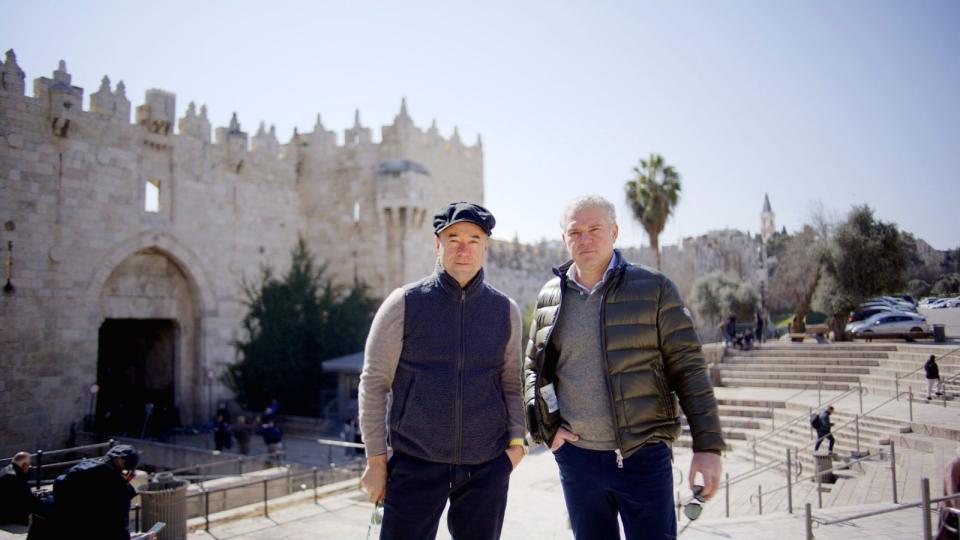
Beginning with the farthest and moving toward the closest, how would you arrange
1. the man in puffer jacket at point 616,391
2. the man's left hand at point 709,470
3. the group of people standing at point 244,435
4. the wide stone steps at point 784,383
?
the wide stone steps at point 784,383 → the group of people standing at point 244,435 → the man in puffer jacket at point 616,391 → the man's left hand at point 709,470

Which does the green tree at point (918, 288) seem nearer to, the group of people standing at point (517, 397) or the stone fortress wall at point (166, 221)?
the stone fortress wall at point (166, 221)

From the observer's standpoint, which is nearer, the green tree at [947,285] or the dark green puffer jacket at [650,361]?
the dark green puffer jacket at [650,361]

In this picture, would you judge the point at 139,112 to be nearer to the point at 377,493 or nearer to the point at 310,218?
the point at 310,218

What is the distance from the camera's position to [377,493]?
2.40 metres

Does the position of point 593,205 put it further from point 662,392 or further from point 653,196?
point 653,196

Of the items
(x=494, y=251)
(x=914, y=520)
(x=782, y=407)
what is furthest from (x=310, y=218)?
(x=914, y=520)

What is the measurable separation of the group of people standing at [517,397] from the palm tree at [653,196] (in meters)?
18.7

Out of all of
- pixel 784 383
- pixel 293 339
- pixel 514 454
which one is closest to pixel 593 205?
pixel 514 454

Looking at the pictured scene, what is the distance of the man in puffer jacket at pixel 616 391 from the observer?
2.44 m

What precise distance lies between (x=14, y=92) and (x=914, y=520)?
19.0 m

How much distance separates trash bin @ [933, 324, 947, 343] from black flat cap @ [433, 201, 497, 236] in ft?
55.0

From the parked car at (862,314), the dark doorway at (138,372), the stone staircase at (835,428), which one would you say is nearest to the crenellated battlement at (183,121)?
the dark doorway at (138,372)

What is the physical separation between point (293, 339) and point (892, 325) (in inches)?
670

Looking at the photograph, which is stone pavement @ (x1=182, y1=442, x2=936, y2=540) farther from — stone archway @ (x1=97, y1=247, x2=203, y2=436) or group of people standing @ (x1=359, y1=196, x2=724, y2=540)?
stone archway @ (x1=97, y1=247, x2=203, y2=436)
